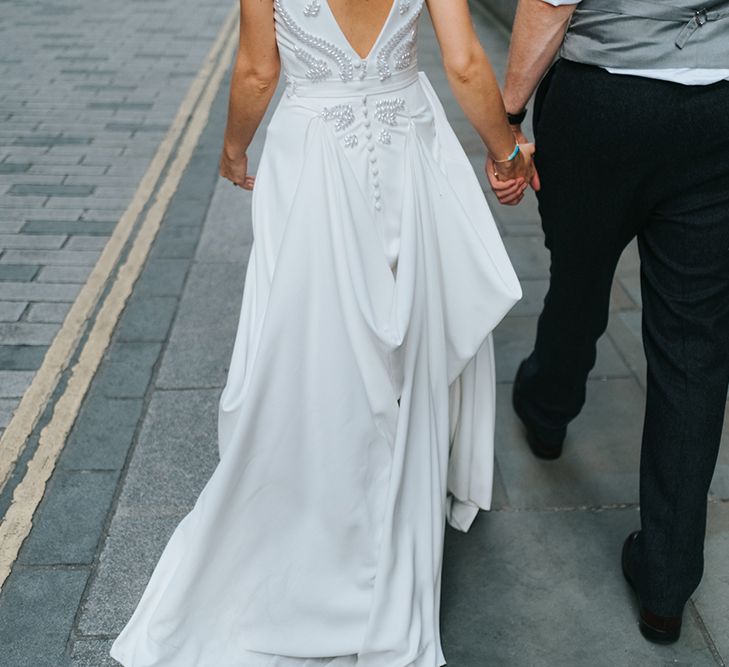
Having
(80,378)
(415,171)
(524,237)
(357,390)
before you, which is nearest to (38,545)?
(80,378)

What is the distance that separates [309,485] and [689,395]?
1.01m

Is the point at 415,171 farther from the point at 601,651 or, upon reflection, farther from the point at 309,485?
the point at 601,651

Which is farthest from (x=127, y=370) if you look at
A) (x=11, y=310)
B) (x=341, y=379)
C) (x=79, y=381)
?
(x=341, y=379)

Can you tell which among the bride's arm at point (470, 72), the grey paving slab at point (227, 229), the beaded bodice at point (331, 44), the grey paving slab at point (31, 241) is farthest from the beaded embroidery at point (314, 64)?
the grey paving slab at point (31, 241)

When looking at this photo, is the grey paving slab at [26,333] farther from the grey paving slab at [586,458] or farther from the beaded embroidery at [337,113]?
the beaded embroidery at [337,113]

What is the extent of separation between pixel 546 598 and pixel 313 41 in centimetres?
168

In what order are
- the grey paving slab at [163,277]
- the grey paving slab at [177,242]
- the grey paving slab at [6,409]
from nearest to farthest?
the grey paving slab at [6,409] → the grey paving slab at [163,277] → the grey paving slab at [177,242]

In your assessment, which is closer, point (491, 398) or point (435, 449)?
point (435, 449)

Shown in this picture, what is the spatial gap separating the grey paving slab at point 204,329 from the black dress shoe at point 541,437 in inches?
47.4

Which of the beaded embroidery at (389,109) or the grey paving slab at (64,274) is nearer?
the beaded embroidery at (389,109)

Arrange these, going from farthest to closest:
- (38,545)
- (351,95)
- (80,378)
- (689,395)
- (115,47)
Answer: (115,47) → (80,378) → (38,545) → (689,395) → (351,95)

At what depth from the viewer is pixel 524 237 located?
5.19 m

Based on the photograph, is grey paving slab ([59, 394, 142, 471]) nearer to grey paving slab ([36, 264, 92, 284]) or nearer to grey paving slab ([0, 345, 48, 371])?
grey paving slab ([0, 345, 48, 371])

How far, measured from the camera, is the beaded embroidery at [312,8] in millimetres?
2111
